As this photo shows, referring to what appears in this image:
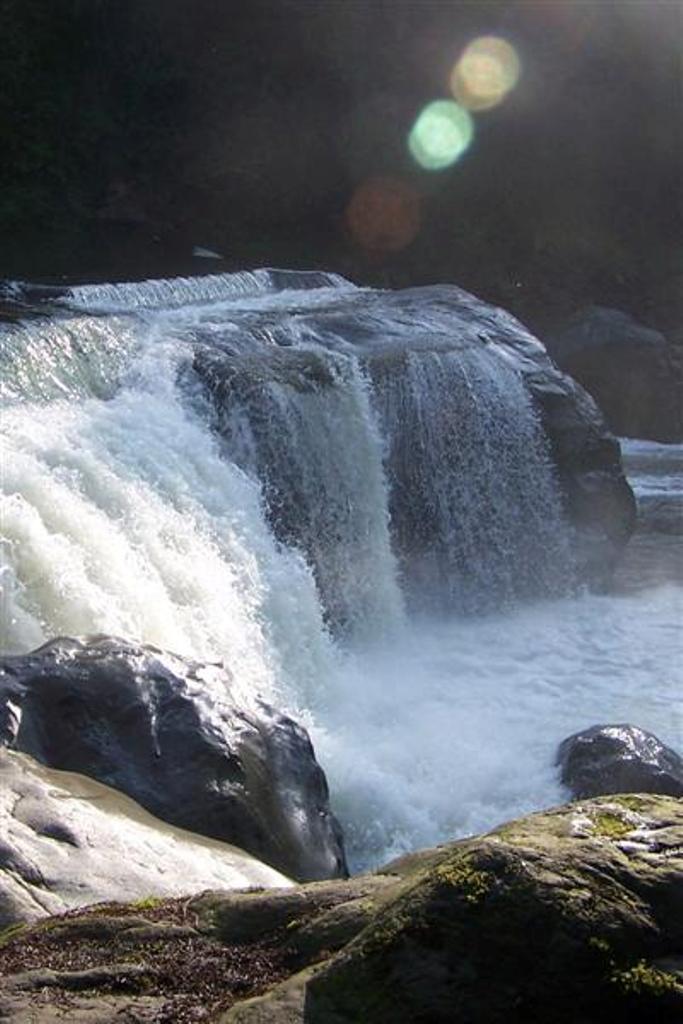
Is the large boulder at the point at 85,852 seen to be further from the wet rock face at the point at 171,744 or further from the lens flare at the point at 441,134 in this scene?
the lens flare at the point at 441,134

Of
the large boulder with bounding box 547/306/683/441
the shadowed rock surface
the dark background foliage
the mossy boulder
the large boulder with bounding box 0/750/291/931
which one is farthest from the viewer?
the dark background foliage

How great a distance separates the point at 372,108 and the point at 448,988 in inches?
937

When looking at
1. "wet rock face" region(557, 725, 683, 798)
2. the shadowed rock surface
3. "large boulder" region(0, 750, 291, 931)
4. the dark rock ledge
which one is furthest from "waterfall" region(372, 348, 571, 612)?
the dark rock ledge

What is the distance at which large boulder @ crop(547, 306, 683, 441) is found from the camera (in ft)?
62.7

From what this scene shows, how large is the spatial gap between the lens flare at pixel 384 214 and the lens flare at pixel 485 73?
2.04m

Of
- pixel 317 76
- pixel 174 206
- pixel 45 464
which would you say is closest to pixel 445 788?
pixel 45 464

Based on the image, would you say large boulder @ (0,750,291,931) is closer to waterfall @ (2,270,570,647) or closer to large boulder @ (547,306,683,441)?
waterfall @ (2,270,570,647)

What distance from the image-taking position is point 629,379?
19.1 m

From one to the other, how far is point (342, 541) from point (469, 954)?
27.6 ft

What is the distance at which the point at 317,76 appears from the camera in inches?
988

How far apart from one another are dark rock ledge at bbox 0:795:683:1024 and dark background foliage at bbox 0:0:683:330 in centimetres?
2119

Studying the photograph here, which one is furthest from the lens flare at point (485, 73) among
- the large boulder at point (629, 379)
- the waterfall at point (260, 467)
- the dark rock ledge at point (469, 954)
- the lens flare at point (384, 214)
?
the dark rock ledge at point (469, 954)

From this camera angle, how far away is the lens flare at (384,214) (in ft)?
79.5

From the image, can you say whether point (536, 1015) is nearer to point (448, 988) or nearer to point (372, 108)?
point (448, 988)
